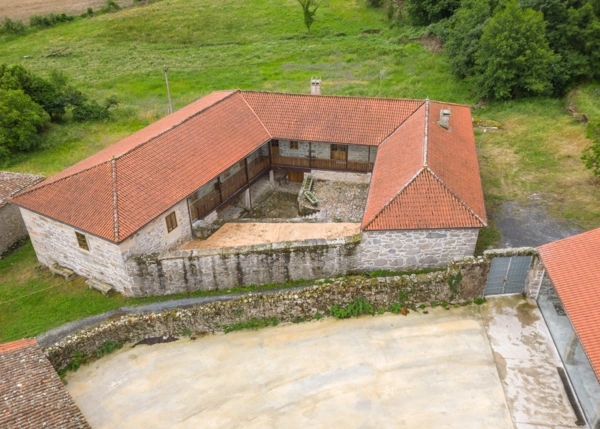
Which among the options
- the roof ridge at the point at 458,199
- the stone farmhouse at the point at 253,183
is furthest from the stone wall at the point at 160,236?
the roof ridge at the point at 458,199

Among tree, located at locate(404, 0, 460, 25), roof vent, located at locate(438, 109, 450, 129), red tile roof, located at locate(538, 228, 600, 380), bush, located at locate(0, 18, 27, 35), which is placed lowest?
red tile roof, located at locate(538, 228, 600, 380)

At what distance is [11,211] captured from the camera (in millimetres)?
23734

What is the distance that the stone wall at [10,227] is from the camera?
23306 mm

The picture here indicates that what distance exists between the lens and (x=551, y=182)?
2555cm

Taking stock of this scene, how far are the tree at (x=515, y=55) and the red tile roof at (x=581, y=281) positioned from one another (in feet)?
63.8

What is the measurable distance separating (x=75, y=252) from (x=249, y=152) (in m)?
9.10

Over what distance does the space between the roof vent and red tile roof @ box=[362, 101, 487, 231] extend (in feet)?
0.96

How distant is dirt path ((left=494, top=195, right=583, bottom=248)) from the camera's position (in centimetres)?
2121

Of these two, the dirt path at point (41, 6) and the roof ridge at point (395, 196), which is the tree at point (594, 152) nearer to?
the roof ridge at point (395, 196)

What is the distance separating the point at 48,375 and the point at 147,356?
3.50m

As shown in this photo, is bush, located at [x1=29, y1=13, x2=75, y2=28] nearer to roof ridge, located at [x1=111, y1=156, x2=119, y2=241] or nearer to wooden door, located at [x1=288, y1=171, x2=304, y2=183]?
wooden door, located at [x1=288, y1=171, x2=304, y2=183]

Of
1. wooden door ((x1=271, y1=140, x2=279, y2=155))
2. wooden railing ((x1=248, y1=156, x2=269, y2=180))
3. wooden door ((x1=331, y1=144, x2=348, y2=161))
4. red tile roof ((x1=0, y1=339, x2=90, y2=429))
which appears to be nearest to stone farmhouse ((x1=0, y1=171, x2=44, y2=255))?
red tile roof ((x1=0, y1=339, x2=90, y2=429))

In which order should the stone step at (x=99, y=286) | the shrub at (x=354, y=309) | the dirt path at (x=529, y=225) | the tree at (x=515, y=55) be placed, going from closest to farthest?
the shrub at (x=354, y=309) < the stone step at (x=99, y=286) < the dirt path at (x=529, y=225) < the tree at (x=515, y=55)

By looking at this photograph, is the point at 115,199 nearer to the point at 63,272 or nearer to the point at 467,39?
the point at 63,272
